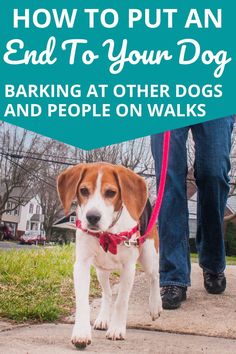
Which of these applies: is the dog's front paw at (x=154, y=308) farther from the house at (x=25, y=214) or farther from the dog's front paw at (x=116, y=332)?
the house at (x=25, y=214)

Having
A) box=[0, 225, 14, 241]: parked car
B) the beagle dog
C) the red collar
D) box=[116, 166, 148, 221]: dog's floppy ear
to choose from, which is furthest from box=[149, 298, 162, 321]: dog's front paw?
box=[0, 225, 14, 241]: parked car

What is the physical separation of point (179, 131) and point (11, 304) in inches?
51.7

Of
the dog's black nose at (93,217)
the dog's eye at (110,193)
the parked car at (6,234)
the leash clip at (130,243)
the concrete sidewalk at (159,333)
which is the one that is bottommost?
the concrete sidewalk at (159,333)

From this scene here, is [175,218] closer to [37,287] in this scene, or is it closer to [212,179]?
[212,179]

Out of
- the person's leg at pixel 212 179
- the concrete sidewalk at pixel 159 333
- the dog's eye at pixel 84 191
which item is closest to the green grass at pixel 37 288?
the concrete sidewalk at pixel 159 333

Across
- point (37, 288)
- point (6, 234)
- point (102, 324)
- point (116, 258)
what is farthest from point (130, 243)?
point (6, 234)

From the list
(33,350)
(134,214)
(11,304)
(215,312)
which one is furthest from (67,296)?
(134,214)

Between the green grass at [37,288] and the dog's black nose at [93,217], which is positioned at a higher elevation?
the dog's black nose at [93,217]

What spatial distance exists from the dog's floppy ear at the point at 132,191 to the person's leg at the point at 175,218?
1246mm

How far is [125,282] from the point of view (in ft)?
6.56

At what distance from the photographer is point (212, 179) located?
3031 mm

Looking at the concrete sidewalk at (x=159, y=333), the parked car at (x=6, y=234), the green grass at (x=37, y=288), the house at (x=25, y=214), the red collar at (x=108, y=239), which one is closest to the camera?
the red collar at (x=108, y=239)

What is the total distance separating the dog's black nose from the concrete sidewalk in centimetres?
53

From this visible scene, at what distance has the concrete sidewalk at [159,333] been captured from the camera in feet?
7.00
